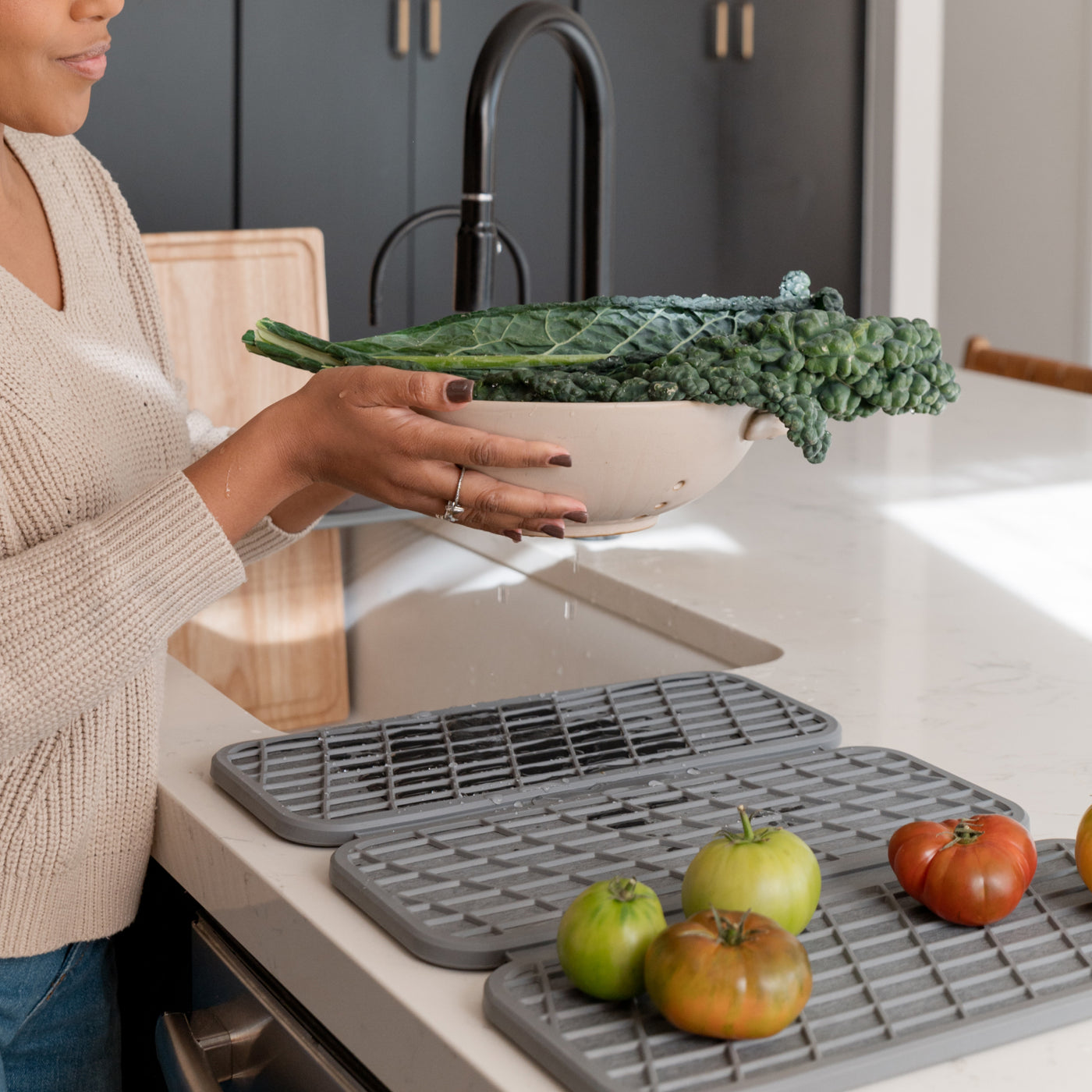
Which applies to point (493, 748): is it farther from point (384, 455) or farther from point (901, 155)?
point (901, 155)

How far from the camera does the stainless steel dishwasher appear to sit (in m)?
0.83

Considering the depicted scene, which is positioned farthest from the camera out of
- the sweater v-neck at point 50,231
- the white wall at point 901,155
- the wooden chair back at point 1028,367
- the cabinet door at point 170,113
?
the white wall at point 901,155

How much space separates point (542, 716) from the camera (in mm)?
1064

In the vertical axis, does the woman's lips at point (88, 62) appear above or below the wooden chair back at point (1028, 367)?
above

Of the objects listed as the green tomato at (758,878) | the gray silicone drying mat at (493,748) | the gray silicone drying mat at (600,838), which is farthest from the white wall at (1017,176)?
the green tomato at (758,878)

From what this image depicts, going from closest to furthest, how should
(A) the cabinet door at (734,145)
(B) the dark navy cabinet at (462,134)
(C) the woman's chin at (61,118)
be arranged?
(C) the woman's chin at (61,118)
(B) the dark navy cabinet at (462,134)
(A) the cabinet door at (734,145)

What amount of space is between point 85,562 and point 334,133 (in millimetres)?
2913

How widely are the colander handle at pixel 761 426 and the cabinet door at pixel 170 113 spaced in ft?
9.03

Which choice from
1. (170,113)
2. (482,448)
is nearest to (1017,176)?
(170,113)

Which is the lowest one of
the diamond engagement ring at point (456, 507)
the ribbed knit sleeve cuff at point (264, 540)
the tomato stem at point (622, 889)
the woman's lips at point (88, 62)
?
the tomato stem at point (622, 889)

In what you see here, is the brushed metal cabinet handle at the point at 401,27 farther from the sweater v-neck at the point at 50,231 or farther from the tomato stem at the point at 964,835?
the tomato stem at the point at 964,835

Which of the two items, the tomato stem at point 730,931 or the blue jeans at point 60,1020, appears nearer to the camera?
the tomato stem at point 730,931

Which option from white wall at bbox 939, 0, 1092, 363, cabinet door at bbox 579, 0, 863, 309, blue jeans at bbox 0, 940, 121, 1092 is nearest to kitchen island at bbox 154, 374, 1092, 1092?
blue jeans at bbox 0, 940, 121, 1092

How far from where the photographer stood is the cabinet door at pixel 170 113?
326 cm
